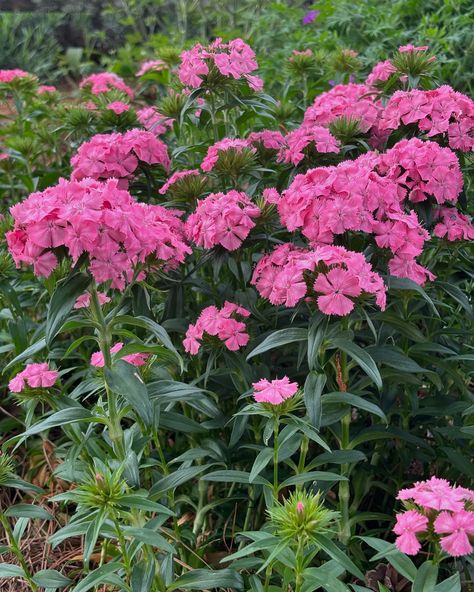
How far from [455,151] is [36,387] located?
1427 millimetres

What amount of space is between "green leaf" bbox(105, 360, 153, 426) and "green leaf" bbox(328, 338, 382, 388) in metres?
0.47

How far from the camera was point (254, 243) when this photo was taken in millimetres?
2170

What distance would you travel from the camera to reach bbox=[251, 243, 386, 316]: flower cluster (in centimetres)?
164

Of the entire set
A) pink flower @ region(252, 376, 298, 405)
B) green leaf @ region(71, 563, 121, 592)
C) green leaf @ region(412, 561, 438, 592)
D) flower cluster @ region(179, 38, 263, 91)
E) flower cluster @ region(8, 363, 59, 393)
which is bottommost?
green leaf @ region(71, 563, 121, 592)

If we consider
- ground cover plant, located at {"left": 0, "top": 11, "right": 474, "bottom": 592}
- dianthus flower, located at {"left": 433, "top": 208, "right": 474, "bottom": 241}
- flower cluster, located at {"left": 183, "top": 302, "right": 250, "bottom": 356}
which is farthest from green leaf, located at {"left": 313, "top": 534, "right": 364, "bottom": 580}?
dianthus flower, located at {"left": 433, "top": 208, "right": 474, "bottom": 241}

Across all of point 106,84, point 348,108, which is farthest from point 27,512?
point 106,84

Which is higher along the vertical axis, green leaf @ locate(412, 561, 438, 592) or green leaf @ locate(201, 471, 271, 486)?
green leaf @ locate(412, 561, 438, 592)

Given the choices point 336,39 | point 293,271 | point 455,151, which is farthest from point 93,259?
point 336,39

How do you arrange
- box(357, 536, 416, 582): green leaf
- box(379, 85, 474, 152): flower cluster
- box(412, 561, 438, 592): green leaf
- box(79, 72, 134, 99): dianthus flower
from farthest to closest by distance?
1. box(79, 72, 134, 99): dianthus flower
2. box(379, 85, 474, 152): flower cluster
3. box(357, 536, 416, 582): green leaf
4. box(412, 561, 438, 592): green leaf

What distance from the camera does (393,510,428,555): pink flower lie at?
137 centimetres

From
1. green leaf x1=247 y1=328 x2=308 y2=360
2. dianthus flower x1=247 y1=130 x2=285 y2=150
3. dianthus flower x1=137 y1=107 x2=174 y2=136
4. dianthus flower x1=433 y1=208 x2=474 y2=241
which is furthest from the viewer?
dianthus flower x1=137 y1=107 x2=174 y2=136

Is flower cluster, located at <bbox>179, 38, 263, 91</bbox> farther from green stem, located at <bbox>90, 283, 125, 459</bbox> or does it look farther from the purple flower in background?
the purple flower in background

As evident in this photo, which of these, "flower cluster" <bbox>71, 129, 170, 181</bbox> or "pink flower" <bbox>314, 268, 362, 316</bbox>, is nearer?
"pink flower" <bbox>314, 268, 362, 316</bbox>

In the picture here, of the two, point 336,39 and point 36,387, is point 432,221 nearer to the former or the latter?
point 36,387
